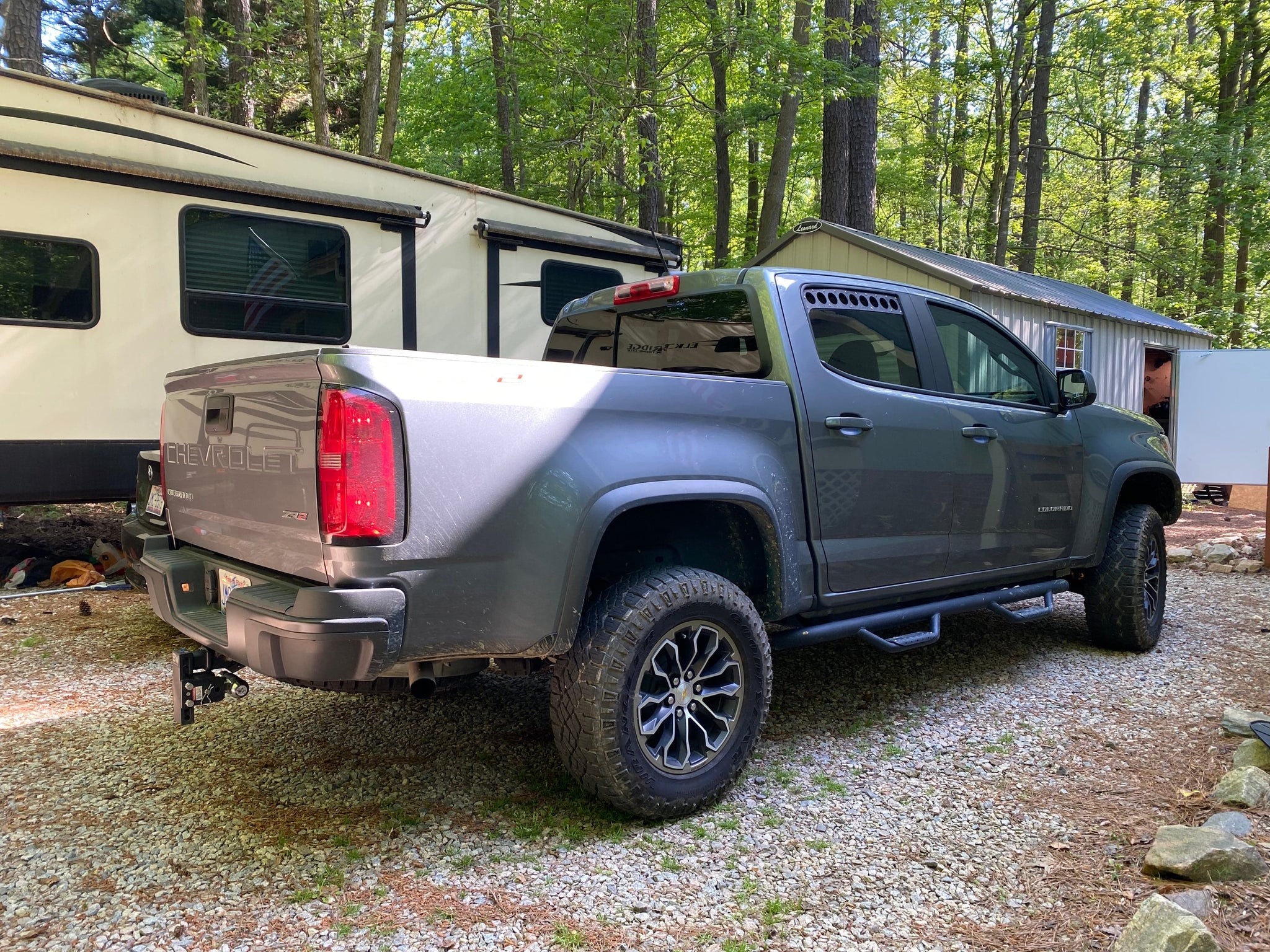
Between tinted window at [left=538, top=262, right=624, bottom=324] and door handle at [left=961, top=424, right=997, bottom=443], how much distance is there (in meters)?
4.34

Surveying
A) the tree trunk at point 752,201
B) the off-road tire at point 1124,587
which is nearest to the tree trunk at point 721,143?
the tree trunk at point 752,201

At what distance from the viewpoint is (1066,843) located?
2715 mm

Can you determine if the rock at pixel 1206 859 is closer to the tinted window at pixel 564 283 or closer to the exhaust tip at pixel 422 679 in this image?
the exhaust tip at pixel 422 679

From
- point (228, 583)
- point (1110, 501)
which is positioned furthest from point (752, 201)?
point (228, 583)

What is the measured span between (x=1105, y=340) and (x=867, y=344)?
1136 cm

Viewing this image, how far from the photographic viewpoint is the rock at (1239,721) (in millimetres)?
3557

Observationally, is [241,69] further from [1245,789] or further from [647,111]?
[1245,789]

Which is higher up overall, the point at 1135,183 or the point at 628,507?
the point at 1135,183

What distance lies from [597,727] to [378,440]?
107 centimetres

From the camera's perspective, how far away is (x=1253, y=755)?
3.27 metres

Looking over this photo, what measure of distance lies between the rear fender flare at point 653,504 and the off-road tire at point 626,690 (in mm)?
107

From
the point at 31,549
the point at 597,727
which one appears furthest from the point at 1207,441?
the point at 31,549

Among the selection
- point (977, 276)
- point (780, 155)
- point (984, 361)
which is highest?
point (780, 155)

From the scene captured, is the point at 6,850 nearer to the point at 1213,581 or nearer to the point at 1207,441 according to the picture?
the point at 1213,581
